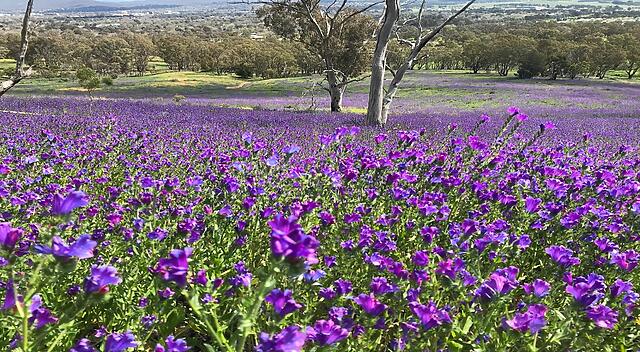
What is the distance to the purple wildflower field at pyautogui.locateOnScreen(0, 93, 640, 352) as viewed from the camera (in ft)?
5.27

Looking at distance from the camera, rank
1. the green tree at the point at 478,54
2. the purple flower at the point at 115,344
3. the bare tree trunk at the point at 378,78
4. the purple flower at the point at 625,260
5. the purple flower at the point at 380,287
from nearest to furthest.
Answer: the purple flower at the point at 115,344, the purple flower at the point at 380,287, the purple flower at the point at 625,260, the bare tree trunk at the point at 378,78, the green tree at the point at 478,54

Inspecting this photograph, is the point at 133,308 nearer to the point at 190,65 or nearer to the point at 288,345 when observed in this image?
the point at 288,345

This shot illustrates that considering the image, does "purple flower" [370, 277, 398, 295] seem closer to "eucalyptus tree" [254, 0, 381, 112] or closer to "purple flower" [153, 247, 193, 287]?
"purple flower" [153, 247, 193, 287]

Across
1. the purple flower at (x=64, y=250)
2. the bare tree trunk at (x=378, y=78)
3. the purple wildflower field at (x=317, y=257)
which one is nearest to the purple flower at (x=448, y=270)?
the purple wildflower field at (x=317, y=257)

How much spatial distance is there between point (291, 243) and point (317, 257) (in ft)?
5.96

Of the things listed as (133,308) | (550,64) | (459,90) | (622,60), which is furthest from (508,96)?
(133,308)

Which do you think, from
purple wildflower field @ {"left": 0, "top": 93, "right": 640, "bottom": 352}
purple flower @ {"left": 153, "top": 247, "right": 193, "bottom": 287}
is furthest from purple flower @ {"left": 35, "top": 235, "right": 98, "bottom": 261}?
purple flower @ {"left": 153, "top": 247, "right": 193, "bottom": 287}

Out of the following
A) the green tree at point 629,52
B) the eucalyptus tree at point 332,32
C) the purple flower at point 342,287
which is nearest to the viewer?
the purple flower at point 342,287

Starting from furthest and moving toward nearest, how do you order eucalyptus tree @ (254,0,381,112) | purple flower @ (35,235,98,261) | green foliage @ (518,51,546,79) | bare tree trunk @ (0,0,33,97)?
green foliage @ (518,51,546,79) → eucalyptus tree @ (254,0,381,112) → bare tree trunk @ (0,0,33,97) → purple flower @ (35,235,98,261)

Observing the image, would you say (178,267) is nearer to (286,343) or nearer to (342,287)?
(286,343)

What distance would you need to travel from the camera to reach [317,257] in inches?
121

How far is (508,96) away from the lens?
33.7 meters

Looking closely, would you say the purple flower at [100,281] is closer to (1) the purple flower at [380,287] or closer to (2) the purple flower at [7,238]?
(2) the purple flower at [7,238]

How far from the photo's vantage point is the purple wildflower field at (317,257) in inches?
63.3
